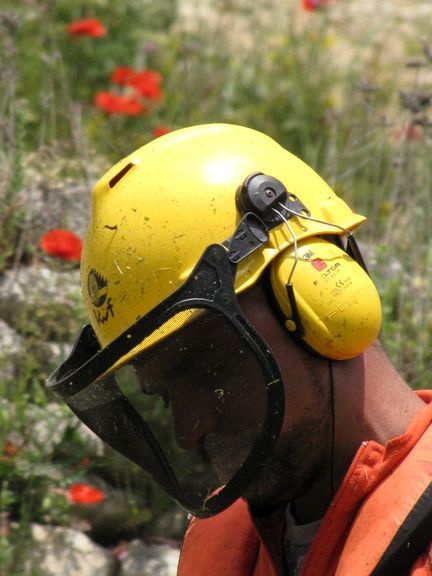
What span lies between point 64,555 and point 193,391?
72.2 inches

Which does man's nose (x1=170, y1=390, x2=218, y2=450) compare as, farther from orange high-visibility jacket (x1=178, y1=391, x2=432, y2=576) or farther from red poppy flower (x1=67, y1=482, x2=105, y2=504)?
red poppy flower (x1=67, y1=482, x2=105, y2=504)

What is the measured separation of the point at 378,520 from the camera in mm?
2408

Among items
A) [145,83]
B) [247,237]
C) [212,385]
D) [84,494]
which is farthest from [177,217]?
[145,83]

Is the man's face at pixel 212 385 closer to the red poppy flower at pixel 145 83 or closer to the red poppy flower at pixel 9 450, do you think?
the red poppy flower at pixel 9 450

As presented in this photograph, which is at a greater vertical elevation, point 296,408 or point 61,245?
point 296,408

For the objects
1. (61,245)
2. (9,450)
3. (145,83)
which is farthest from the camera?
(145,83)

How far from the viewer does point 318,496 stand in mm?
2646

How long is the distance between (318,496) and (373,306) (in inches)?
17.9

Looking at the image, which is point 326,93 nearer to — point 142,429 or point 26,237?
point 26,237

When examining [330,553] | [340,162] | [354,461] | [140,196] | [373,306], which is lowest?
[340,162]

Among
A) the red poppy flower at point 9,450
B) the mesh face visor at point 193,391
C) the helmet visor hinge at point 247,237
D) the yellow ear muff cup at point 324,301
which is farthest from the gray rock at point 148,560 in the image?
the helmet visor hinge at point 247,237

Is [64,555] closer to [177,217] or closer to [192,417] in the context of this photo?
[192,417]

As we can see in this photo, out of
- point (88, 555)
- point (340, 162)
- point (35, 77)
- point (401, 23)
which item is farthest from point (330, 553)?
point (401, 23)

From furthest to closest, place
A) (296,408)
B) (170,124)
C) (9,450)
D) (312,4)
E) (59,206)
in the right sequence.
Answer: (312,4) → (170,124) → (59,206) → (9,450) → (296,408)
